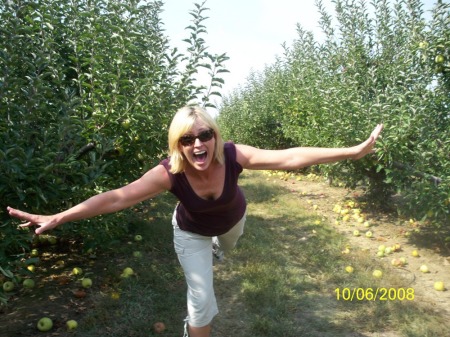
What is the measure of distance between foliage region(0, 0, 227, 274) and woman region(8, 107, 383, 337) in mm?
896

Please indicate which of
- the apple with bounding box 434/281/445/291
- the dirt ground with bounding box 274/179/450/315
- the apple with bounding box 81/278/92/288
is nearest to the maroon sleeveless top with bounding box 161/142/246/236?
the apple with bounding box 81/278/92/288

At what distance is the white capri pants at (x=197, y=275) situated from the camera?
2.64 meters

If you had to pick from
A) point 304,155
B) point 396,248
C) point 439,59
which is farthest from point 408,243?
point 304,155

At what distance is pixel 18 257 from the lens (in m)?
2.87

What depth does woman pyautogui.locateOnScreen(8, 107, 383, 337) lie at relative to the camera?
243cm

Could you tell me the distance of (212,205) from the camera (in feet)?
8.60

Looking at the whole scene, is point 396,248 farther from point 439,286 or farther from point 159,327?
point 159,327

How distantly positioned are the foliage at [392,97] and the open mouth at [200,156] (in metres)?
3.30

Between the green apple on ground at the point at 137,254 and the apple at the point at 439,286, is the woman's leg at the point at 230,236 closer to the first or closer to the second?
the green apple on ground at the point at 137,254

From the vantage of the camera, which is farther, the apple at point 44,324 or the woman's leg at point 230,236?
the apple at point 44,324

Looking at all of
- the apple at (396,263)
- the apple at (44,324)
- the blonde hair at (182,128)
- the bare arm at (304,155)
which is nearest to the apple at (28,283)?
the apple at (44,324)

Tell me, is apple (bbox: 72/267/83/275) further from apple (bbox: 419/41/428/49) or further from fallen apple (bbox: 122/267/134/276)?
apple (bbox: 419/41/428/49)

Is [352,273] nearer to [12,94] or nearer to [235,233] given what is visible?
[235,233]

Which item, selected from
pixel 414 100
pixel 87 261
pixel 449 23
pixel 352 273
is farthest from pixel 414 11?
pixel 87 261
